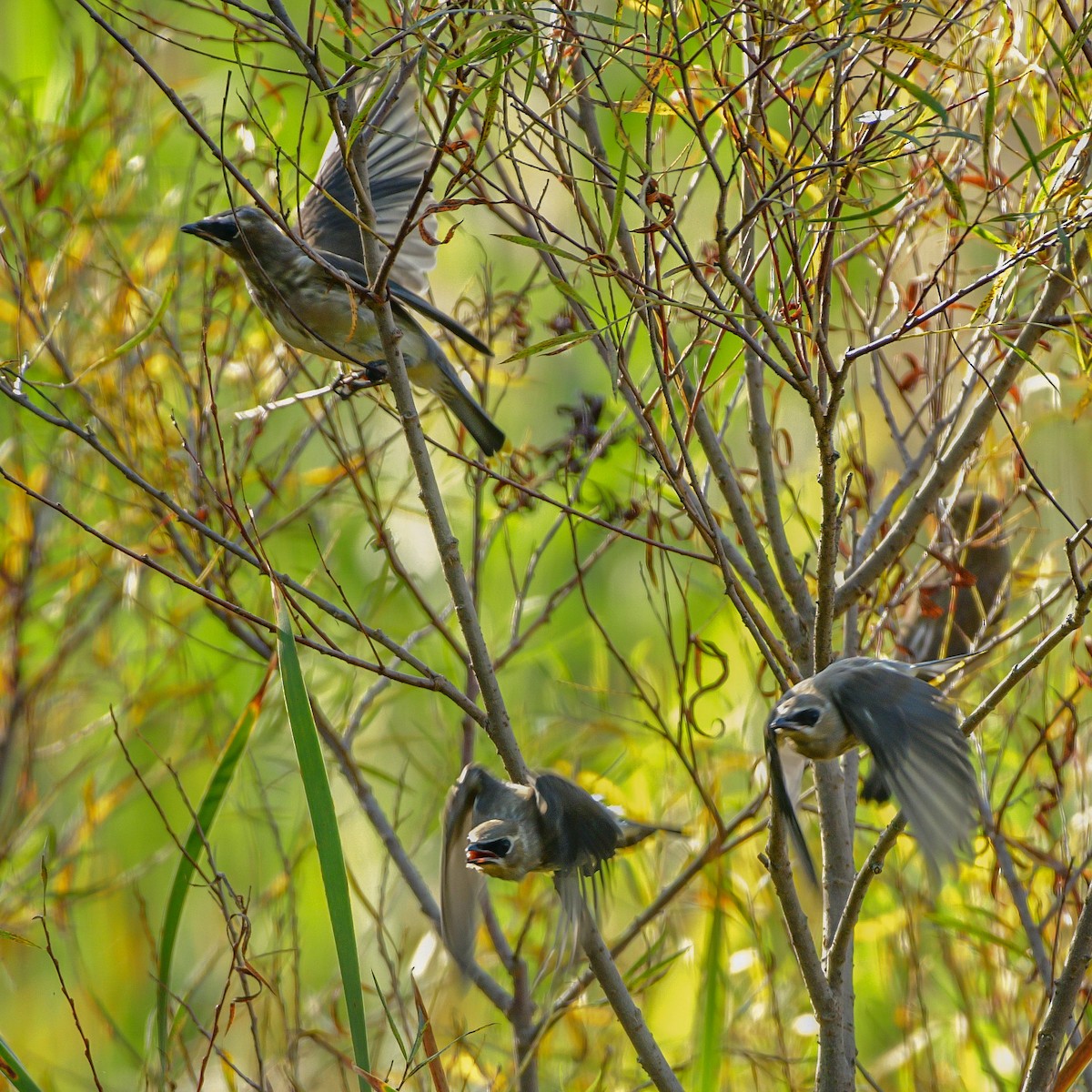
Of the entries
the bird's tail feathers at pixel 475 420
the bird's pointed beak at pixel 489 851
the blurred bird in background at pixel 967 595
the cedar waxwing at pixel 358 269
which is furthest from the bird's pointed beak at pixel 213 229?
the blurred bird in background at pixel 967 595

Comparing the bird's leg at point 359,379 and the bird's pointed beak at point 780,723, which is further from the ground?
the bird's leg at point 359,379

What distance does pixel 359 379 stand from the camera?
312 cm

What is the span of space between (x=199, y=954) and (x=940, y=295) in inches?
175

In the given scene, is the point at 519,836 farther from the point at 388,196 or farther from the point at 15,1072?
the point at 388,196

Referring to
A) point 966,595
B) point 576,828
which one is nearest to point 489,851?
point 576,828

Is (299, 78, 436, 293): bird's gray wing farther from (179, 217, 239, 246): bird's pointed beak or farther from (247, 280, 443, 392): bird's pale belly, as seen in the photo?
(179, 217, 239, 246): bird's pointed beak

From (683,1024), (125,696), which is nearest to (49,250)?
(125,696)

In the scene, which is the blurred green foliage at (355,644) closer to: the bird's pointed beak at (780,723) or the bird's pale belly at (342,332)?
the bird's pale belly at (342,332)

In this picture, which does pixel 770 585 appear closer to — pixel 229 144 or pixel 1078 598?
pixel 1078 598

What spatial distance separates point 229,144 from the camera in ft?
15.0

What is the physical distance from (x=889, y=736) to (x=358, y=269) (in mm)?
1956

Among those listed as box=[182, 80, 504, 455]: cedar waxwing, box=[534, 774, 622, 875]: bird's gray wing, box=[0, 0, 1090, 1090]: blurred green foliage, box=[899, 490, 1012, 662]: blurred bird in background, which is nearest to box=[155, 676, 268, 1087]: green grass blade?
box=[0, 0, 1090, 1090]: blurred green foliage

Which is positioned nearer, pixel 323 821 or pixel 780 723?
pixel 323 821

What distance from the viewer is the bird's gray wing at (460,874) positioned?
241cm
